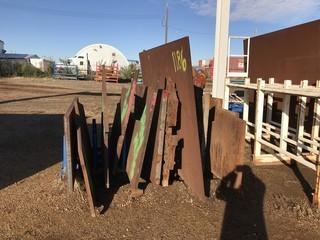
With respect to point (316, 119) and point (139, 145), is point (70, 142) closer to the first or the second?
point (139, 145)

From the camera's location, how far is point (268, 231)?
13.4ft

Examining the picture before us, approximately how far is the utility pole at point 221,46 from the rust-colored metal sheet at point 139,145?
3582 millimetres

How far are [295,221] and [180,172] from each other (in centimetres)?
167

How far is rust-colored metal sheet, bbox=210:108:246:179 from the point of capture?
191 inches

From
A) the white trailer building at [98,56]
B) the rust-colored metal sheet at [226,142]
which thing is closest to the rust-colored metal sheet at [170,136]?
the rust-colored metal sheet at [226,142]

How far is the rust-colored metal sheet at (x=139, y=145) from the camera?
192 inches

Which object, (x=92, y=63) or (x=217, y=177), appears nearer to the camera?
(x=217, y=177)

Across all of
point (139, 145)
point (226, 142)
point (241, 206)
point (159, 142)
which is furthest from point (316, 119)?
point (139, 145)

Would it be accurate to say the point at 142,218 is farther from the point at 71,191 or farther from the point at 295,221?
the point at 295,221

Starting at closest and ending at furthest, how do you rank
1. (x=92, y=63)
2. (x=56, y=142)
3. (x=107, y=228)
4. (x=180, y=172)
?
(x=107, y=228), (x=180, y=172), (x=56, y=142), (x=92, y=63)

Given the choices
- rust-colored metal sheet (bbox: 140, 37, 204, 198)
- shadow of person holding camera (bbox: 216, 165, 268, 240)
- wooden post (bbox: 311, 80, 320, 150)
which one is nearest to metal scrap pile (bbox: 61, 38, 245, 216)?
rust-colored metal sheet (bbox: 140, 37, 204, 198)

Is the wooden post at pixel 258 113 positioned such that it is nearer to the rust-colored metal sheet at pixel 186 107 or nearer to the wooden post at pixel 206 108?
the wooden post at pixel 206 108

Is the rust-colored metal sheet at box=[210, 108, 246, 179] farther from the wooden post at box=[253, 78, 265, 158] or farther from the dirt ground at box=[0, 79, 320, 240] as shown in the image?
the wooden post at box=[253, 78, 265, 158]

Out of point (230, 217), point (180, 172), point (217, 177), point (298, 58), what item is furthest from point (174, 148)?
point (298, 58)
